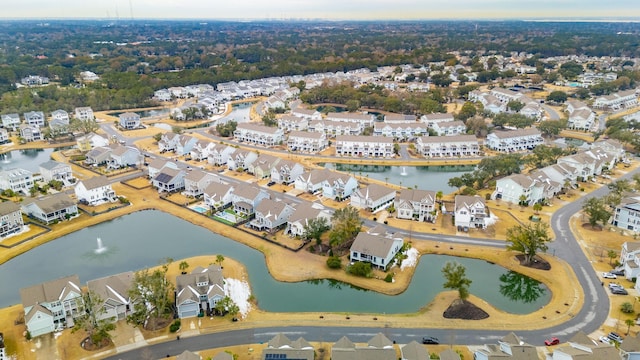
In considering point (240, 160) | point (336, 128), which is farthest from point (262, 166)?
point (336, 128)

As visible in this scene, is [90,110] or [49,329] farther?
[90,110]

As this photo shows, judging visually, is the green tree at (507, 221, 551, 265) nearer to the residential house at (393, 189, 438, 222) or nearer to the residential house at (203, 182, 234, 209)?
the residential house at (393, 189, 438, 222)

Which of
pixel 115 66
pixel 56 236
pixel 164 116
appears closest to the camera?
pixel 56 236

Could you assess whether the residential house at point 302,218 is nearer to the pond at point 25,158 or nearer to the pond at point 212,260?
the pond at point 212,260

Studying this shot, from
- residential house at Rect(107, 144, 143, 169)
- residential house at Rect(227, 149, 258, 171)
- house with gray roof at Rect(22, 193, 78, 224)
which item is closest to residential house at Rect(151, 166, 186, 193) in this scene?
residential house at Rect(227, 149, 258, 171)

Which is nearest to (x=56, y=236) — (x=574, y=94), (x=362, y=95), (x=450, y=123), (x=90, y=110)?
(x=90, y=110)

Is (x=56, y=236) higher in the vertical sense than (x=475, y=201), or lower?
lower

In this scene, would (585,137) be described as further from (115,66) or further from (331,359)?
(115,66)
